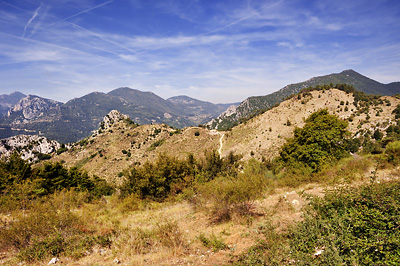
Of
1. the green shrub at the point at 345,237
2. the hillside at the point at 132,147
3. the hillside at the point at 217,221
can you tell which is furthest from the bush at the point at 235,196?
the hillside at the point at 132,147

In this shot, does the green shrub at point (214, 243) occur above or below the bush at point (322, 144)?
below

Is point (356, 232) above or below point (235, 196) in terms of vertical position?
above

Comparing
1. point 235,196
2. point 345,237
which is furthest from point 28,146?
point 345,237

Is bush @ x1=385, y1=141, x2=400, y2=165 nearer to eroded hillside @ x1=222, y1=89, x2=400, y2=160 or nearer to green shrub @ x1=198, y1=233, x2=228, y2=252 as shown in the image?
green shrub @ x1=198, y1=233, x2=228, y2=252

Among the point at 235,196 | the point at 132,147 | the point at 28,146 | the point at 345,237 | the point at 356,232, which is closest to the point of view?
the point at 345,237

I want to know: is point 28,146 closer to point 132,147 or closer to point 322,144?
point 132,147

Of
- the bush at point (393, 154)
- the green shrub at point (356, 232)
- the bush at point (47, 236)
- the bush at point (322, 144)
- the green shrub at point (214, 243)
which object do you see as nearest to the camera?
the green shrub at point (356, 232)

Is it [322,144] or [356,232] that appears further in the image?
[322,144]

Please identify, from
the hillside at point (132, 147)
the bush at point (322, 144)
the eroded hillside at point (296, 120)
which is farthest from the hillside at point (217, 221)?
the hillside at point (132, 147)

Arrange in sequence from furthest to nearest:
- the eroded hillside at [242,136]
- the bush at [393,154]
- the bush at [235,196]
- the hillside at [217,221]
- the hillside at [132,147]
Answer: the hillside at [132,147]
the eroded hillside at [242,136]
the bush at [393,154]
the bush at [235,196]
the hillside at [217,221]

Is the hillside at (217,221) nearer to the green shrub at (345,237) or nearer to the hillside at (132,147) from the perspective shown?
the green shrub at (345,237)

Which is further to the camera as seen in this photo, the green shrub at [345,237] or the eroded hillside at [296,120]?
the eroded hillside at [296,120]

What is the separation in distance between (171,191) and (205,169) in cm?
494


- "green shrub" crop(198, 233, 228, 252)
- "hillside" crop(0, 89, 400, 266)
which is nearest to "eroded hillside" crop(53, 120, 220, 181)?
"hillside" crop(0, 89, 400, 266)
